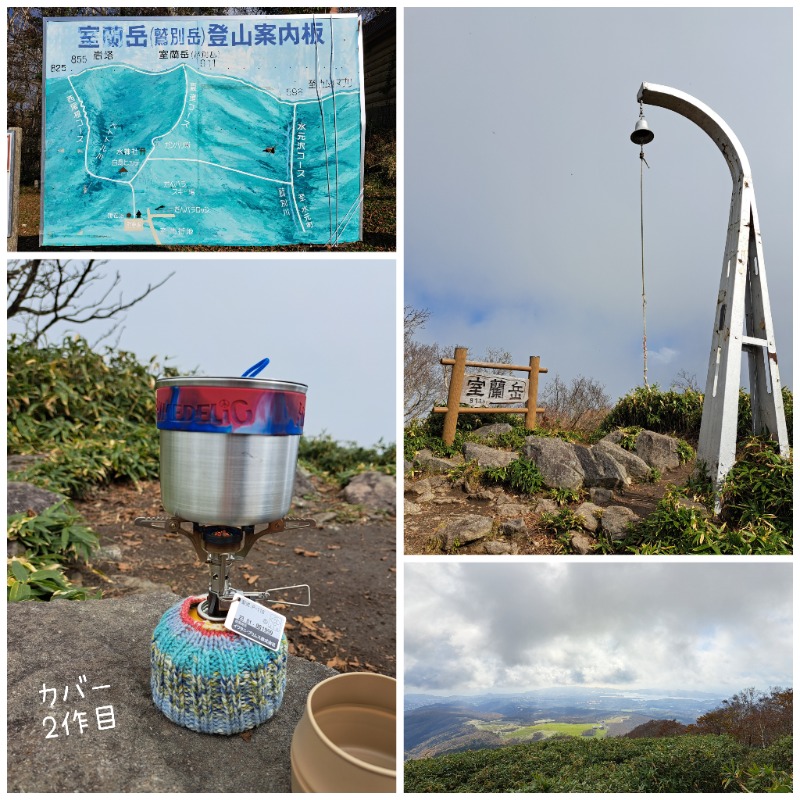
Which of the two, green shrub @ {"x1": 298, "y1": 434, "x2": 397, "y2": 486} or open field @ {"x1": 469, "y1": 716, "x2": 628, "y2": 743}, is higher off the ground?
green shrub @ {"x1": 298, "y1": 434, "x2": 397, "y2": 486}

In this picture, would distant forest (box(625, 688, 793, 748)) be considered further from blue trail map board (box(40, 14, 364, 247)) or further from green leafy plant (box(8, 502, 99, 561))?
green leafy plant (box(8, 502, 99, 561))

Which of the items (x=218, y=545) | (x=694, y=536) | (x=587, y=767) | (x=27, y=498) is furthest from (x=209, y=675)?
(x=27, y=498)

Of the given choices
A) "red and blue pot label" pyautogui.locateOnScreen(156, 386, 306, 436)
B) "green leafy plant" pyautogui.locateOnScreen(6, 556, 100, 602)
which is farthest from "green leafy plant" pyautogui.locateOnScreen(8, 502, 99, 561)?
"red and blue pot label" pyautogui.locateOnScreen(156, 386, 306, 436)

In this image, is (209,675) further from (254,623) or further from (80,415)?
(80,415)

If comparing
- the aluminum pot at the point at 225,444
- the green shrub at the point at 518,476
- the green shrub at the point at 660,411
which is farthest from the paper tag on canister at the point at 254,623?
the green shrub at the point at 660,411

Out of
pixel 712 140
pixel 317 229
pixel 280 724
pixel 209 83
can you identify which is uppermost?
pixel 209 83

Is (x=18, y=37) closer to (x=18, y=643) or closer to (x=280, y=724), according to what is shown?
(x=18, y=643)

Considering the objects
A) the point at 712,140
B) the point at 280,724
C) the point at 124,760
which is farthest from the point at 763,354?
the point at 124,760
